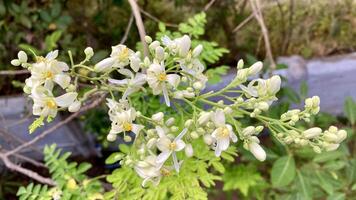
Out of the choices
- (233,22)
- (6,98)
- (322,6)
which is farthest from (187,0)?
(6,98)

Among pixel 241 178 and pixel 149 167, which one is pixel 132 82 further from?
pixel 241 178

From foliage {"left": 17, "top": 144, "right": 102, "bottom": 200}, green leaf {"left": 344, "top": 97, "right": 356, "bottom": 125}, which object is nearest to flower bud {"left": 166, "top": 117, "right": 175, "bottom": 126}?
foliage {"left": 17, "top": 144, "right": 102, "bottom": 200}

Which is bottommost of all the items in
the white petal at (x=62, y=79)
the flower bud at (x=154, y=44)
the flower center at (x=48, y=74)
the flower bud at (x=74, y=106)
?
the flower bud at (x=74, y=106)

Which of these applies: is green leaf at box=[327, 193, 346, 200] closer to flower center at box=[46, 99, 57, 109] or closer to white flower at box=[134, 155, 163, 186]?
white flower at box=[134, 155, 163, 186]

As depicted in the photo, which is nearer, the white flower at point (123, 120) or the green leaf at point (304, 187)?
the white flower at point (123, 120)

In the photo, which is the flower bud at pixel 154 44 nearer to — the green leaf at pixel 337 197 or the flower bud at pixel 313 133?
the flower bud at pixel 313 133

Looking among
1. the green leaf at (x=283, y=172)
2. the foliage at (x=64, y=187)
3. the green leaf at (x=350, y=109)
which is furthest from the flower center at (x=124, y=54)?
the green leaf at (x=350, y=109)
